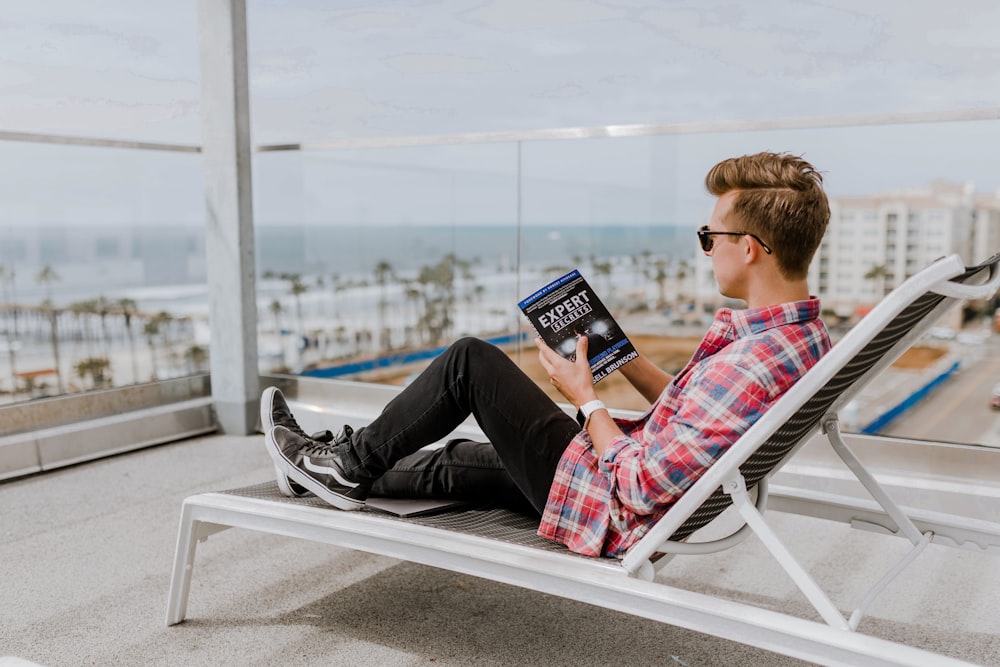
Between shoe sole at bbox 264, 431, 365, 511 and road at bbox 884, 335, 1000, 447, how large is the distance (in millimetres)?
2191

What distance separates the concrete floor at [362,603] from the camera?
2.14 m

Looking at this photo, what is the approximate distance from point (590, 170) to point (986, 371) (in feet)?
5.63

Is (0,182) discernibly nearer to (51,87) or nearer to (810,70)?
(51,87)

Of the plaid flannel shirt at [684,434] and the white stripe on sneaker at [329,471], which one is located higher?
the plaid flannel shirt at [684,434]

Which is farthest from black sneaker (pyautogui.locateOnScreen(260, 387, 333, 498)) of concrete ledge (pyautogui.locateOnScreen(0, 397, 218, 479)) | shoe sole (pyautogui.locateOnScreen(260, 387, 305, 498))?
concrete ledge (pyautogui.locateOnScreen(0, 397, 218, 479))

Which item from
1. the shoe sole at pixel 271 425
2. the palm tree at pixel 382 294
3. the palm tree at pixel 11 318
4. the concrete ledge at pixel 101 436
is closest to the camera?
the shoe sole at pixel 271 425

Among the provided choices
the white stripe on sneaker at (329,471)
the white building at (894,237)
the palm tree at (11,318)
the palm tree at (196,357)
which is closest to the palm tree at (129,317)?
the palm tree at (196,357)

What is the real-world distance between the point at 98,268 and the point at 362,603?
8.88 ft

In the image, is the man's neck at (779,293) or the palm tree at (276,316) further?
the palm tree at (276,316)

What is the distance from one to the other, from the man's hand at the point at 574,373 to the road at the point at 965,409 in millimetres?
1911

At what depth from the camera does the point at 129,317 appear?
176 inches

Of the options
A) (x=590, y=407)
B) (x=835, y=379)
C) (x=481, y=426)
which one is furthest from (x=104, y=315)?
(x=835, y=379)

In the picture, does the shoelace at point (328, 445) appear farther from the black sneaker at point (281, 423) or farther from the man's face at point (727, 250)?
the man's face at point (727, 250)

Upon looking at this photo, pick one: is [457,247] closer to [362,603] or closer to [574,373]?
[362,603]
